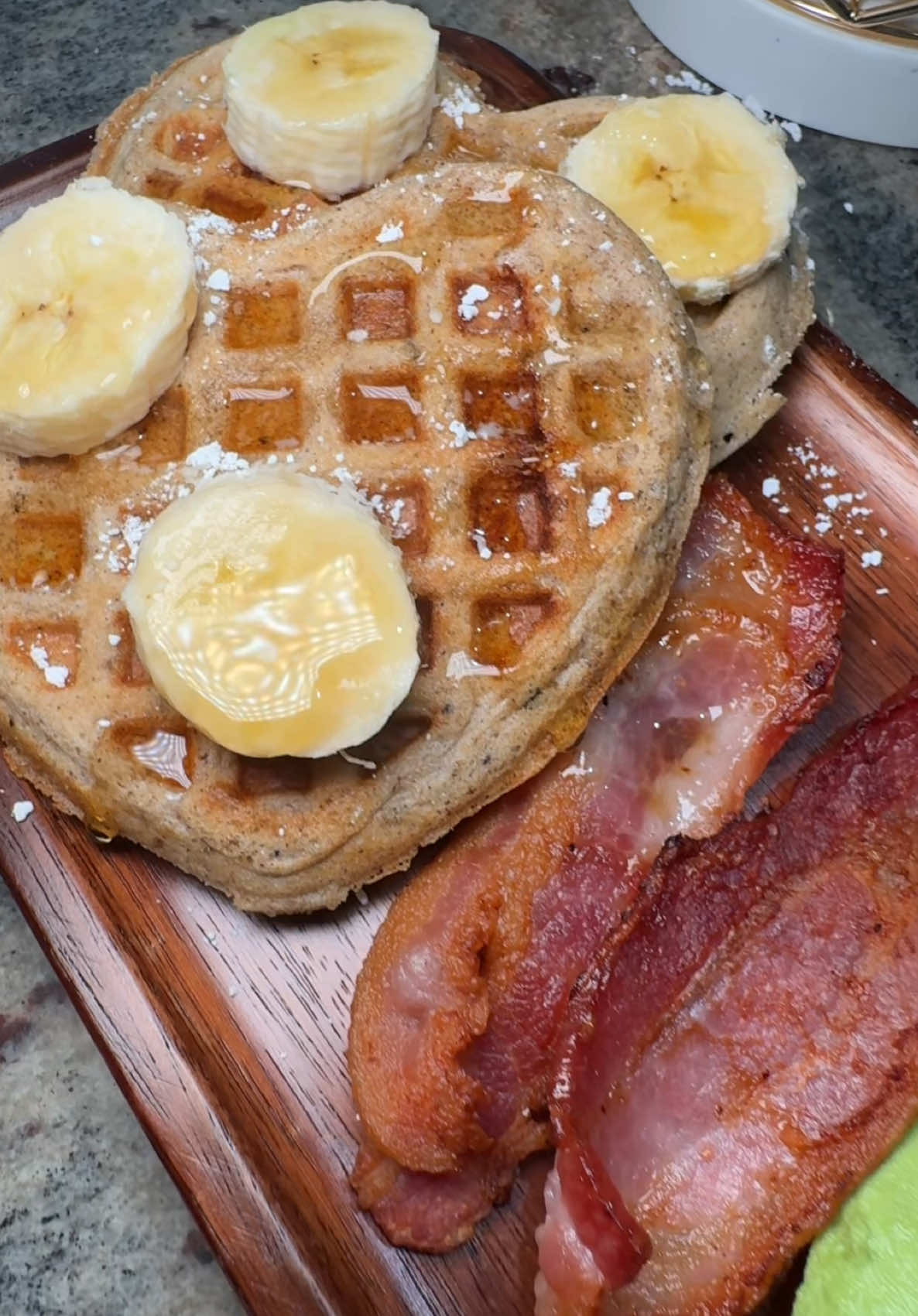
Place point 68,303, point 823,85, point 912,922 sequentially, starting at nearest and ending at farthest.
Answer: point 912,922 < point 68,303 < point 823,85

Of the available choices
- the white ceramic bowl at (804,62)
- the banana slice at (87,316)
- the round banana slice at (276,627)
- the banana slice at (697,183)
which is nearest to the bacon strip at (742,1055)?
the round banana slice at (276,627)

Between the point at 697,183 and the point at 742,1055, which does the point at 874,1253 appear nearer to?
the point at 742,1055

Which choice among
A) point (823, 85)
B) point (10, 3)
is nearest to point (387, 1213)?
point (823, 85)

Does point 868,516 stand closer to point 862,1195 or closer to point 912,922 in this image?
point 912,922

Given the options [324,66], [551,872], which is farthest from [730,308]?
[551,872]

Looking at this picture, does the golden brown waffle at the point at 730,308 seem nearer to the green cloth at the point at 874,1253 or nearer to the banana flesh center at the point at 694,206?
the banana flesh center at the point at 694,206

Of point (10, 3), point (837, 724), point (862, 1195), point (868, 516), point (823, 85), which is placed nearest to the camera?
point (862, 1195)
